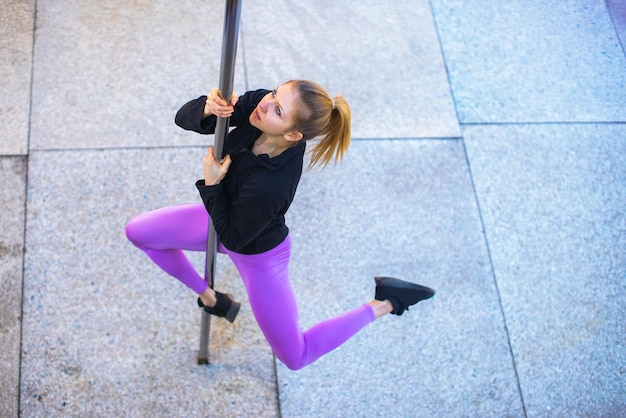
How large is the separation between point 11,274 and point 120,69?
1473 millimetres

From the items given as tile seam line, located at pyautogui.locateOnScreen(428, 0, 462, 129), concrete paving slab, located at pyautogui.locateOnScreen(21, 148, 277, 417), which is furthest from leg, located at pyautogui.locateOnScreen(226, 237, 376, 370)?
tile seam line, located at pyautogui.locateOnScreen(428, 0, 462, 129)

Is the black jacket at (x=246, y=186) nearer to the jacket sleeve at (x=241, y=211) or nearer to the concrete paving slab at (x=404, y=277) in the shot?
the jacket sleeve at (x=241, y=211)

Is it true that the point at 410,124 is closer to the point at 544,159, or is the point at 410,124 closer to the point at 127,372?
the point at 544,159

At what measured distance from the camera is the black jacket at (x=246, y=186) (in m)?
2.31

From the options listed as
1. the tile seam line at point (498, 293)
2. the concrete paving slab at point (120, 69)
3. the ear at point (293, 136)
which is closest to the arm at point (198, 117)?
the ear at point (293, 136)

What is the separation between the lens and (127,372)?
3154 mm

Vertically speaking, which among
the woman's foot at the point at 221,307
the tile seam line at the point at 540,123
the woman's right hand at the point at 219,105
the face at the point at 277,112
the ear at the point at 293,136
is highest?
the woman's right hand at the point at 219,105

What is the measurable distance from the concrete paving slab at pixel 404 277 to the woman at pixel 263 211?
0.55 meters

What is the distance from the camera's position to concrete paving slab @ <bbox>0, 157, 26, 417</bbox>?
3.04m

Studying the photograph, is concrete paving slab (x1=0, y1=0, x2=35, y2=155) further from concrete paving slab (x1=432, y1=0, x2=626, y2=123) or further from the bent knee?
concrete paving slab (x1=432, y1=0, x2=626, y2=123)

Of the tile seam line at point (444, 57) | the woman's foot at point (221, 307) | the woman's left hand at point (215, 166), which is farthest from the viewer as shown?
the tile seam line at point (444, 57)

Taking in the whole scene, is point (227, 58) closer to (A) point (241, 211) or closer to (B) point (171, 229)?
(A) point (241, 211)

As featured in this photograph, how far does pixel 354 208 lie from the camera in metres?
3.86

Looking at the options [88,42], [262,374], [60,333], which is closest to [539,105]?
[262,374]
